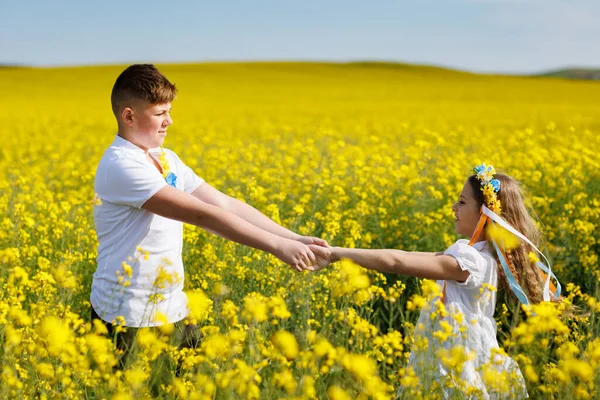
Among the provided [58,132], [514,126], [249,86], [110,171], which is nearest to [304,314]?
[110,171]

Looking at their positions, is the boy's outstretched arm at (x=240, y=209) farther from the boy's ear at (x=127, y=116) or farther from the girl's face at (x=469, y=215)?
the girl's face at (x=469, y=215)

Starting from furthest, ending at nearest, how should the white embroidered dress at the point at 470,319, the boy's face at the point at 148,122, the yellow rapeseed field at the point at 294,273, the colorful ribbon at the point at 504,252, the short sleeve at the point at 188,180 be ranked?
the short sleeve at the point at 188,180, the colorful ribbon at the point at 504,252, the boy's face at the point at 148,122, the white embroidered dress at the point at 470,319, the yellow rapeseed field at the point at 294,273

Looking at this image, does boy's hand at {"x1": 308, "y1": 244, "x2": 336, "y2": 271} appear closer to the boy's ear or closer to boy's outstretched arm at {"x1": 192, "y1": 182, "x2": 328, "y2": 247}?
boy's outstretched arm at {"x1": 192, "y1": 182, "x2": 328, "y2": 247}

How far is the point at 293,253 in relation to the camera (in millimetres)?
2648

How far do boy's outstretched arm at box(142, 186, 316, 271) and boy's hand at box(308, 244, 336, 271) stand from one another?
12 cm

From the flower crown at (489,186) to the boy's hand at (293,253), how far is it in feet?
2.53

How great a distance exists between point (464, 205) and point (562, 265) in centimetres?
182

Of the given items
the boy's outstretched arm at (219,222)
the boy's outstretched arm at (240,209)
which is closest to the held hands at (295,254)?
the boy's outstretched arm at (219,222)

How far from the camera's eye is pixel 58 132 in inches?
556

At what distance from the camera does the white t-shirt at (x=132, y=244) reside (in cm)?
255

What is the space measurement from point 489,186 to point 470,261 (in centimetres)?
35

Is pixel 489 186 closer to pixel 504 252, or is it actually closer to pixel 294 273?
pixel 504 252

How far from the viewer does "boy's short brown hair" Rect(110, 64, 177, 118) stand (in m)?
2.61

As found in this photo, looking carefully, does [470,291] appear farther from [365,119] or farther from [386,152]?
[365,119]
